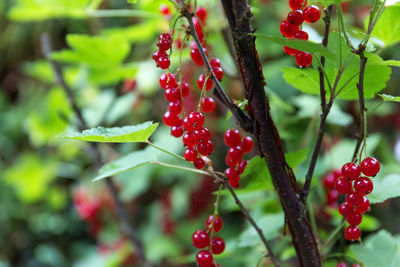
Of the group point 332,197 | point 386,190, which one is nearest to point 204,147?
point 386,190

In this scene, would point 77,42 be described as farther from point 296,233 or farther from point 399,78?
point 399,78

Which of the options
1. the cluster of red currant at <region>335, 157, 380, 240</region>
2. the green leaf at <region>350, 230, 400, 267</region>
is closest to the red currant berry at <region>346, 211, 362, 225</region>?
the cluster of red currant at <region>335, 157, 380, 240</region>

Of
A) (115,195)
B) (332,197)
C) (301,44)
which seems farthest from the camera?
(115,195)

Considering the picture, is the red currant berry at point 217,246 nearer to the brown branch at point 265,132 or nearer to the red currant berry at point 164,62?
the brown branch at point 265,132

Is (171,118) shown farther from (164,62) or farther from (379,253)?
(379,253)

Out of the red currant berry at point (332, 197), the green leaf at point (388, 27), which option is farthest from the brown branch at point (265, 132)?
the red currant berry at point (332, 197)

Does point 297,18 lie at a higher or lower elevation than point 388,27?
lower

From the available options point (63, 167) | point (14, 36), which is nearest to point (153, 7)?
point (63, 167)
